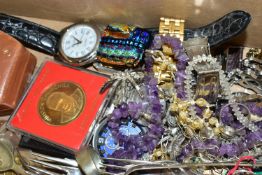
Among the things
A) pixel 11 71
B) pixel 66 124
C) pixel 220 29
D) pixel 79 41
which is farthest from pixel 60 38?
pixel 220 29

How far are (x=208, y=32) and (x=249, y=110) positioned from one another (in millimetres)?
248

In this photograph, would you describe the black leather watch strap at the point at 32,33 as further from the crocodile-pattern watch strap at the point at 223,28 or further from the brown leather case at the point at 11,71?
the crocodile-pattern watch strap at the point at 223,28

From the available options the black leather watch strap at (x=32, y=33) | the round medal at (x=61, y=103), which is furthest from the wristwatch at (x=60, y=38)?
the round medal at (x=61, y=103)

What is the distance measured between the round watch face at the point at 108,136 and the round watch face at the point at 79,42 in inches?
9.1

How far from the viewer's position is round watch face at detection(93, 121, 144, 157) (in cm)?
113

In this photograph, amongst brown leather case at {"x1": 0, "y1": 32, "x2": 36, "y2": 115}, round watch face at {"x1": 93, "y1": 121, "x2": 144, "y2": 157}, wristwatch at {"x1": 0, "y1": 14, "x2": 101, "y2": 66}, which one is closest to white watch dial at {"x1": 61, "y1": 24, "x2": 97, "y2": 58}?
wristwatch at {"x1": 0, "y1": 14, "x2": 101, "y2": 66}

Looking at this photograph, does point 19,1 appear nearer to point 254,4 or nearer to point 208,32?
point 208,32

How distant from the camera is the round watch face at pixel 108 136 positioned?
44.3 inches

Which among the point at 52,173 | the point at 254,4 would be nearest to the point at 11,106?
the point at 52,173

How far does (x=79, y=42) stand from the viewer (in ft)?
4.22

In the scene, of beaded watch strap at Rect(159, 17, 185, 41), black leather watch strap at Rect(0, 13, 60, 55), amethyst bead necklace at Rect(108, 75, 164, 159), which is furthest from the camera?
black leather watch strap at Rect(0, 13, 60, 55)

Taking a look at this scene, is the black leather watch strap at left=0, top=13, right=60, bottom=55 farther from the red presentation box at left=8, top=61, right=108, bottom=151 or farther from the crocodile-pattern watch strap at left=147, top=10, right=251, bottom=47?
the crocodile-pattern watch strap at left=147, top=10, right=251, bottom=47

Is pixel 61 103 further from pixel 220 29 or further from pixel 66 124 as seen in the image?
pixel 220 29

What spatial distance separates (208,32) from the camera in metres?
1.18
